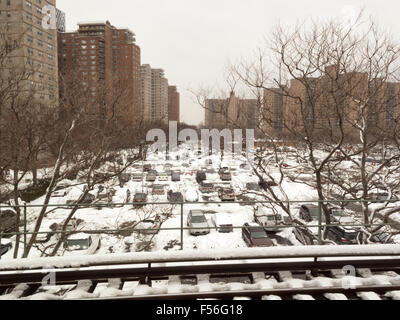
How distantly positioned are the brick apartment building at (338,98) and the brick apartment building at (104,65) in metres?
6.51

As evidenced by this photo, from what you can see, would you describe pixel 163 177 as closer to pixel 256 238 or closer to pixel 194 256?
pixel 256 238

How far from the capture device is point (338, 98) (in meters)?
8.91

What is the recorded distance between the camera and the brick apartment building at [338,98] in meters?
8.82

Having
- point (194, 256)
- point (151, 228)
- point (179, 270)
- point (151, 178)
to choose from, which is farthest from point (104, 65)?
point (179, 270)

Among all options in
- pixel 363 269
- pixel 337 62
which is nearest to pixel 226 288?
pixel 363 269

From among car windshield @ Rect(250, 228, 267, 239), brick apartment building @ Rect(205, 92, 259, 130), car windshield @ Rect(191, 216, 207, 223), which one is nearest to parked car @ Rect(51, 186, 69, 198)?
brick apartment building @ Rect(205, 92, 259, 130)

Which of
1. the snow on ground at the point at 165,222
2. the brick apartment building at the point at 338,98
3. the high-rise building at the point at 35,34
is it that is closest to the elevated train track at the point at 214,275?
the snow on ground at the point at 165,222

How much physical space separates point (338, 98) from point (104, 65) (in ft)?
177

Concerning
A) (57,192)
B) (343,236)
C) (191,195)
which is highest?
(57,192)

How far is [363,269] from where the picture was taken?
13.3ft

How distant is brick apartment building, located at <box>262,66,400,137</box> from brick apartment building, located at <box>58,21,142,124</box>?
651 centimetres

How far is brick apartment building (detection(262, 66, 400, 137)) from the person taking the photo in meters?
8.82

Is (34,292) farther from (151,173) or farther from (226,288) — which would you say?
(151,173)
